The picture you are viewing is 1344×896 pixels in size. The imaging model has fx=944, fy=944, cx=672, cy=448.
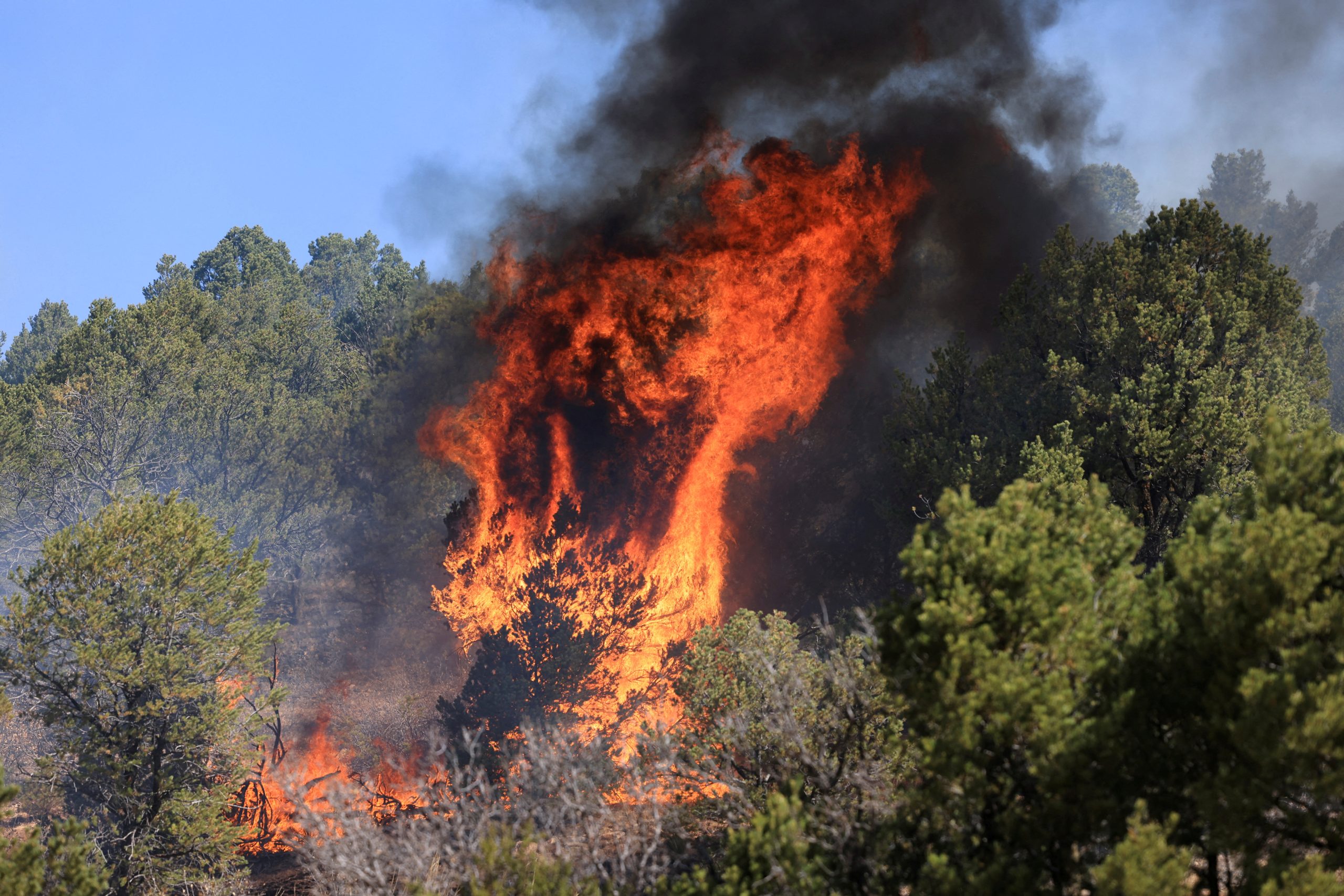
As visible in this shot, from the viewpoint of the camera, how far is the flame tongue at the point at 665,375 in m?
29.5

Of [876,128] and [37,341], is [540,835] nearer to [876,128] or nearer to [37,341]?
[876,128]

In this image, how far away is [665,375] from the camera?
1197 inches

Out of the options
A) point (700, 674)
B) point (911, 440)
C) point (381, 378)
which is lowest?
point (700, 674)

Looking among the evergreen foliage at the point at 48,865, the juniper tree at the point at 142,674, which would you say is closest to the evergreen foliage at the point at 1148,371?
the juniper tree at the point at 142,674

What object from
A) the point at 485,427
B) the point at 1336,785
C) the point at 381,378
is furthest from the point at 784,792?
the point at 381,378

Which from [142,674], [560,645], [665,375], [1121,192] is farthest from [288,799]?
[1121,192]

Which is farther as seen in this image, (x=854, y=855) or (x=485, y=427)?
(x=485, y=427)

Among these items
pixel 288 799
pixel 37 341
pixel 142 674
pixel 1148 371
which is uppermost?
pixel 37 341

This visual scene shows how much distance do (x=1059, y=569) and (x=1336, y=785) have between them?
3.20 m

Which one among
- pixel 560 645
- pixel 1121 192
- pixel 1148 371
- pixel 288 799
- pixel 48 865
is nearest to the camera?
pixel 48 865

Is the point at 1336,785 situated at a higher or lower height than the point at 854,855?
lower

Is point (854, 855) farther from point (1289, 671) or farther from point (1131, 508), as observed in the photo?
point (1131, 508)

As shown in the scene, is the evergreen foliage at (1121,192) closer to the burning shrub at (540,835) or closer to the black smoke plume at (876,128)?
the black smoke plume at (876,128)

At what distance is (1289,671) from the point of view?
9375 mm
